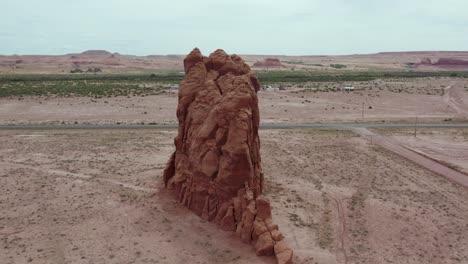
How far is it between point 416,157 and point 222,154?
21.4 meters

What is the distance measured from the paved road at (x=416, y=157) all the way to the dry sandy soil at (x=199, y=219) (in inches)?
41.2

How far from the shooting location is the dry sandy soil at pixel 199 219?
703 inches

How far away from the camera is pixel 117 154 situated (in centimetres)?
3325

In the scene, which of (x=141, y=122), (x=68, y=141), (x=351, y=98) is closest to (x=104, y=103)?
(x=141, y=122)

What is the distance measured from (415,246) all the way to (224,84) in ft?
38.7

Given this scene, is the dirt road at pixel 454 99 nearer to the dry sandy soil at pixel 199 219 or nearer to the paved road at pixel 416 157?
the paved road at pixel 416 157

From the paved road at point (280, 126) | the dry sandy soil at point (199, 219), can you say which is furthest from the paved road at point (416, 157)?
the paved road at point (280, 126)

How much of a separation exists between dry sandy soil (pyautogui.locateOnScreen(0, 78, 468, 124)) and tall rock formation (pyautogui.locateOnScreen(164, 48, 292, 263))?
28388 mm

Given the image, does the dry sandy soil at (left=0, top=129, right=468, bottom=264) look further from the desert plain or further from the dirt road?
the dirt road

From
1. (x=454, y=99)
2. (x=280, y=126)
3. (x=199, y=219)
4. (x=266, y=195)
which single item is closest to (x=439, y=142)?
(x=280, y=126)

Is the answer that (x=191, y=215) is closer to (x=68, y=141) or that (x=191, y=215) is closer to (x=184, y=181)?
(x=184, y=181)

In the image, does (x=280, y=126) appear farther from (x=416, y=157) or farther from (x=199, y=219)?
(x=199, y=219)

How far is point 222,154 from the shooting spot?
20.1 m

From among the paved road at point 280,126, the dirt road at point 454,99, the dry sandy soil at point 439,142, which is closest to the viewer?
the dry sandy soil at point 439,142
